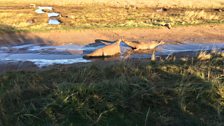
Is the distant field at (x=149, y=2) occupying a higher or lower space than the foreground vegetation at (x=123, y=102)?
lower

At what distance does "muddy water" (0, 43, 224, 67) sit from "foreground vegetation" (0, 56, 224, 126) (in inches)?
210

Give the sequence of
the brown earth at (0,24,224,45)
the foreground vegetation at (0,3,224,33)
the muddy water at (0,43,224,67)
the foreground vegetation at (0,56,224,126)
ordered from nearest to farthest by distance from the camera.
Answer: the foreground vegetation at (0,56,224,126) < the muddy water at (0,43,224,67) < the brown earth at (0,24,224,45) < the foreground vegetation at (0,3,224,33)

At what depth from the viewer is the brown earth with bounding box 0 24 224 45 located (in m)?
18.5

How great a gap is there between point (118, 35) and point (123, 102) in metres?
12.1

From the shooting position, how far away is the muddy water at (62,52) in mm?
14498

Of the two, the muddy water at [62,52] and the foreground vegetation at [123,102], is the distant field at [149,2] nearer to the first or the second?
the muddy water at [62,52]

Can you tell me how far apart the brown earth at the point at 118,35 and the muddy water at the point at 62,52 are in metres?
1.07

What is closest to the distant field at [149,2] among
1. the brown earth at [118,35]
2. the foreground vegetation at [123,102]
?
the brown earth at [118,35]

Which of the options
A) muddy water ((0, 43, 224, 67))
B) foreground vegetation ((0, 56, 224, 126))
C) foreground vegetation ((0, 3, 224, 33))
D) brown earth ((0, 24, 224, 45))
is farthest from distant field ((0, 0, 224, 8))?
foreground vegetation ((0, 56, 224, 126))

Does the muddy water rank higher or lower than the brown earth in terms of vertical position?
higher

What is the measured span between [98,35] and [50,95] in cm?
1183

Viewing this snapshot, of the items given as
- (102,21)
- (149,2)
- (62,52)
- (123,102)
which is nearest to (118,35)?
(62,52)

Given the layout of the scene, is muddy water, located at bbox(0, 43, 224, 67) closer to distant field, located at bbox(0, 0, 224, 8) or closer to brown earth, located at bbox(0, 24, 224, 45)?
brown earth, located at bbox(0, 24, 224, 45)

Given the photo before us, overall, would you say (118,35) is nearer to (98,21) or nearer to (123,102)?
(98,21)
